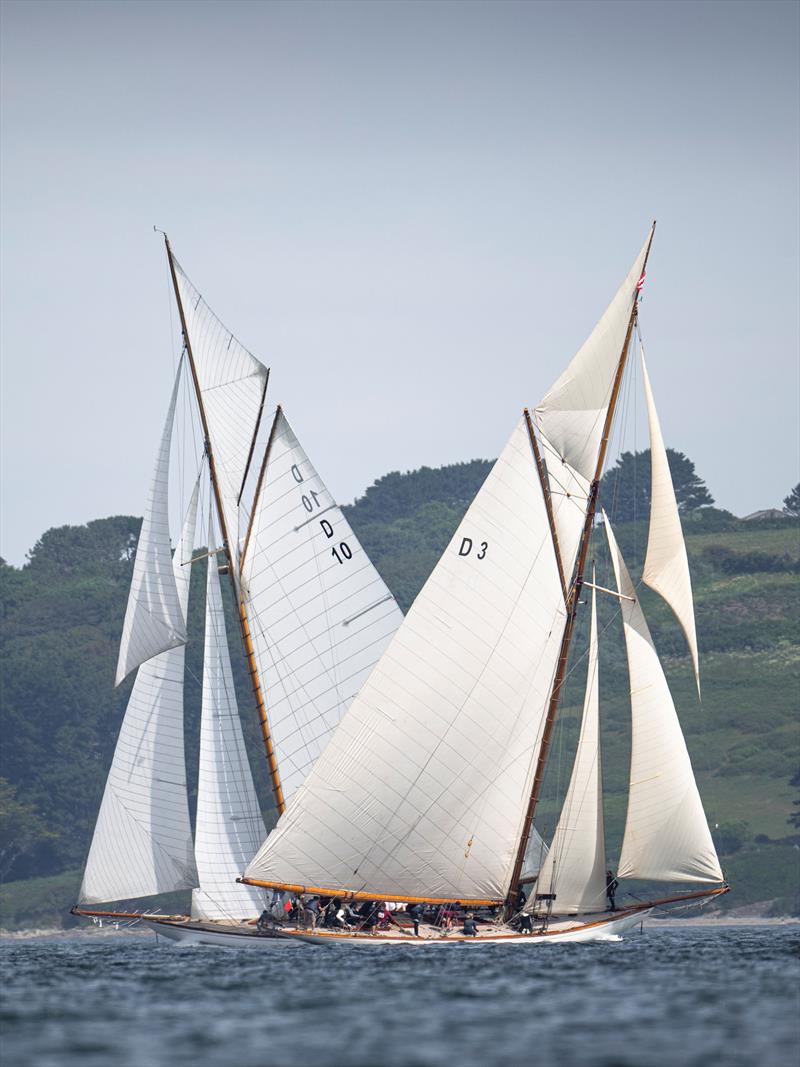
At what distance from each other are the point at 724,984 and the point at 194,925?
2192cm

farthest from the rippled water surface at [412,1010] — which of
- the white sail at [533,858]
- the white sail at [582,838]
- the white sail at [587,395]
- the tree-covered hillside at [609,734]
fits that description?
the tree-covered hillside at [609,734]

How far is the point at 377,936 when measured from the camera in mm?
60000

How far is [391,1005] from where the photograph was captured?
41.3 m

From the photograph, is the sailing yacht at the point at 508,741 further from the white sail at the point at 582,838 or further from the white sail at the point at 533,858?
the white sail at the point at 533,858

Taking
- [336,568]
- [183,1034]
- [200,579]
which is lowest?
[183,1034]

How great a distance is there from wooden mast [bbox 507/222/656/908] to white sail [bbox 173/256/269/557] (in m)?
11.0

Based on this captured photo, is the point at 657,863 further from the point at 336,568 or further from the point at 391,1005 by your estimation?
the point at 391,1005

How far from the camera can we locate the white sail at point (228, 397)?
220 ft

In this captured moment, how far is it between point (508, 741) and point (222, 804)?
32.5ft

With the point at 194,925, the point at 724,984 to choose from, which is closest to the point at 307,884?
the point at 194,925

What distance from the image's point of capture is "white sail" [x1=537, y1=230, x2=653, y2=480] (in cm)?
Result: 6228

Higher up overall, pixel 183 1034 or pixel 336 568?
pixel 336 568

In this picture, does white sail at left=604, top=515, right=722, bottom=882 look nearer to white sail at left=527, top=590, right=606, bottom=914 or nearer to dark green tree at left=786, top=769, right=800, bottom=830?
white sail at left=527, top=590, right=606, bottom=914

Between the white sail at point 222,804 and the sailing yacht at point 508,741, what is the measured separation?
371 cm
